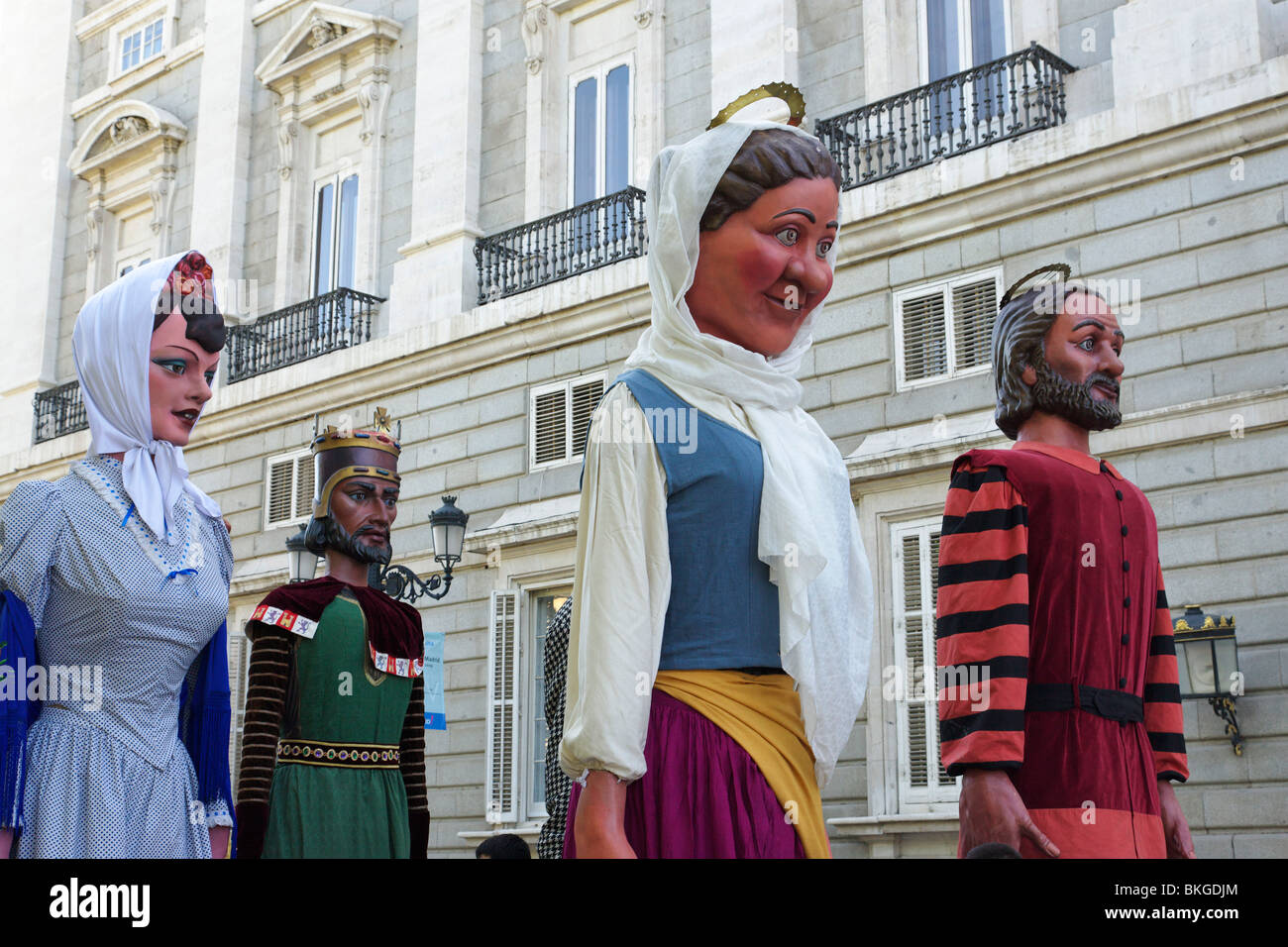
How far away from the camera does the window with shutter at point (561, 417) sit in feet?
47.1

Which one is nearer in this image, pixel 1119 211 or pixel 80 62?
pixel 1119 211

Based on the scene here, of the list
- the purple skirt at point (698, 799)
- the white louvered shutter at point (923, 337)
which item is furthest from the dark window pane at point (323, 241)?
the purple skirt at point (698, 799)

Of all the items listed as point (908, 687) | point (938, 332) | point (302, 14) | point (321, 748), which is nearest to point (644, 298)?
point (938, 332)

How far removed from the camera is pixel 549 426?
14.7 meters

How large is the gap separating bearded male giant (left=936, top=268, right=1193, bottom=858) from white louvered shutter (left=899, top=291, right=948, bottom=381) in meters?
8.21

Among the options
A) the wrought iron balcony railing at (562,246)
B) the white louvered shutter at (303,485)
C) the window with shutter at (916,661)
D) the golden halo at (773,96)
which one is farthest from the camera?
the white louvered shutter at (303,485)

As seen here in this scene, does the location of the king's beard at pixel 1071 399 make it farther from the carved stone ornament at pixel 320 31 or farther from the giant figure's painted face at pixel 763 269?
the carved stone ornament at pixel 320 31

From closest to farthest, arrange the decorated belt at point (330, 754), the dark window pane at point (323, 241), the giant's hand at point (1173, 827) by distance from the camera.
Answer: the giant's hand at point (1173, 827) < the decorated belt at point (330, 754) < the dark window pane at point (323, 241)

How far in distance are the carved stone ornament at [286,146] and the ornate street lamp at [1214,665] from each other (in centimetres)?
1289

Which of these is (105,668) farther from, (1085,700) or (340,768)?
(1085,700)

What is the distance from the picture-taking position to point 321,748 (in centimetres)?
448

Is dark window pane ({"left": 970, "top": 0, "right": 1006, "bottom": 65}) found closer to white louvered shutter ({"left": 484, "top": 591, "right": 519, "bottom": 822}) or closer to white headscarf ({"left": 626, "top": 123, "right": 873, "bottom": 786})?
white louvered shutter ({"left": 484, "top": 591, "right": 519, "bottom": 822})
